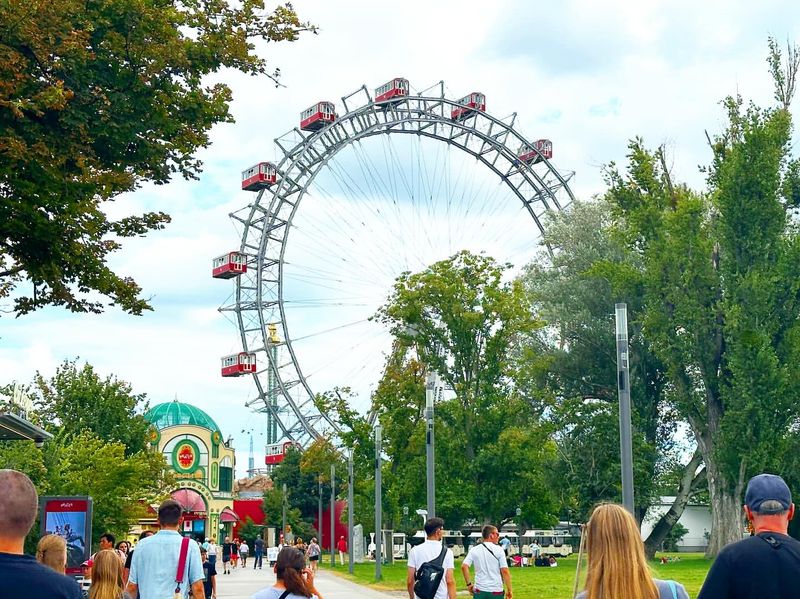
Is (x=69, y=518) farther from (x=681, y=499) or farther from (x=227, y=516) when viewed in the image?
(x=227, y=516)

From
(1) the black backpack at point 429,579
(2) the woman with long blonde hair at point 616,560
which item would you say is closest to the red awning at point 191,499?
(1) the black backpack at point 429,579

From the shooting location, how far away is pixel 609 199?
50281 mm

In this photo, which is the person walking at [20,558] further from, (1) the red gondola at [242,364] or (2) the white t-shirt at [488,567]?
(1) the red gondola at [242,364]

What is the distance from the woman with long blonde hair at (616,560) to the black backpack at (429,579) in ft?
25.9

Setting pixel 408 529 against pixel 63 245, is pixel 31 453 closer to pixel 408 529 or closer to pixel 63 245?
pixel 63 245

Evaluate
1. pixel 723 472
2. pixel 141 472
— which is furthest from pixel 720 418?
pixel 141 472

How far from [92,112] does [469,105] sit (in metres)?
58.8

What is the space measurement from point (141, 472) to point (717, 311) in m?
24.4

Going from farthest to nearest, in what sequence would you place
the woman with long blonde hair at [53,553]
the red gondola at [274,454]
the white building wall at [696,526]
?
the red gondola at [274,454] → the white building wall at [696,526] → the woman with long blonde hair at [53,553]

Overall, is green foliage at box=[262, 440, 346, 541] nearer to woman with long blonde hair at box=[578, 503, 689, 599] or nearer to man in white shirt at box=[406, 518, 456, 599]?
man in white shirt at box=[406, 518, 456, 599]

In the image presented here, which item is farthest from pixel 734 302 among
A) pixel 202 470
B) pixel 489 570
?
pixel 202 470

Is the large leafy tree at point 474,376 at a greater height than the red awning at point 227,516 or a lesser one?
greater

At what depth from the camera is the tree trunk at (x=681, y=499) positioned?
54656 millimetres

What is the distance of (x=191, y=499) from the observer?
9625 cm
